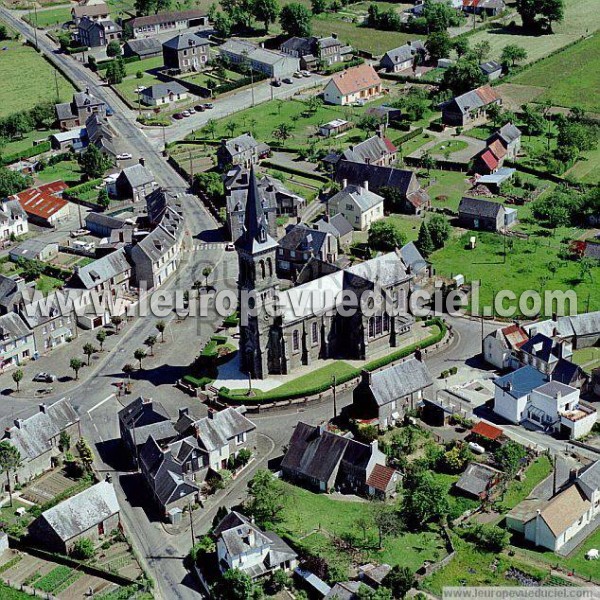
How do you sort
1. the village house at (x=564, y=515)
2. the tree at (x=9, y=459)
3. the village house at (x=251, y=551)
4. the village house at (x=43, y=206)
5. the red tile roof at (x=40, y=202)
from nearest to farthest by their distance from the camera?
the village house at (x=251, y=551), the village house at (x=564, y=515), the tree at (x=9, y=459), the village house at (x=43, y=206), the red tile roof at (x=40, y=202)

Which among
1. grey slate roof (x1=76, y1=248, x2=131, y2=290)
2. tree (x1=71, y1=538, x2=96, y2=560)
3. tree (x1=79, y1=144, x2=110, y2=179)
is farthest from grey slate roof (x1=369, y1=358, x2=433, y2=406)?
tree (x1=79, y1=144, x2=110, y2=179)

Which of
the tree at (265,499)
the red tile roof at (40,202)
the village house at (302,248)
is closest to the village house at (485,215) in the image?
the village house at (302,248)

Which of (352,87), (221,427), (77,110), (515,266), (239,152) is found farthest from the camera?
(352,87)

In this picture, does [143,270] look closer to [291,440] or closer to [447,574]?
[291,440]

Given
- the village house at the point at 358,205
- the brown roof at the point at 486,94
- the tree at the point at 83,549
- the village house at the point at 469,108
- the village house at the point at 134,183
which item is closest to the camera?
the tree at the point at 83,549

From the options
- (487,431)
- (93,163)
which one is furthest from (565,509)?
(93,163)

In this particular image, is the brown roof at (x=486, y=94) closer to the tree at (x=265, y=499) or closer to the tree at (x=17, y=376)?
the tree at (x=17, y=376)

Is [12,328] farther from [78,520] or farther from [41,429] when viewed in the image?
[78,520]
